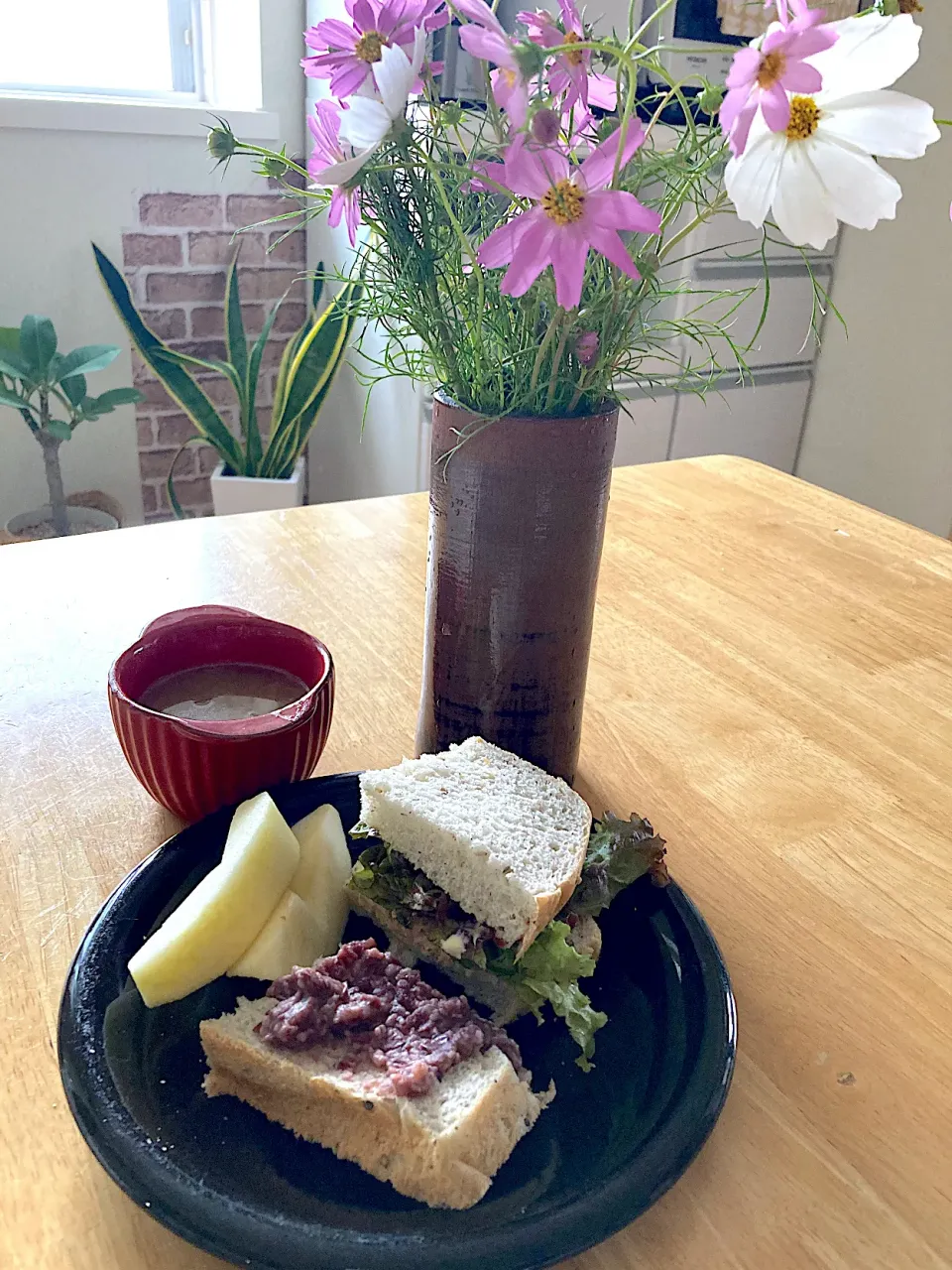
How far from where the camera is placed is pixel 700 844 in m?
0.69

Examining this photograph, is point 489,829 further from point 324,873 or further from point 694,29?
point 694,29

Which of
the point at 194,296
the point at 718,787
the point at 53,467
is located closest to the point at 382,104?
the point at 718,787

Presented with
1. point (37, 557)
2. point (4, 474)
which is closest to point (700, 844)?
point (37, 557)

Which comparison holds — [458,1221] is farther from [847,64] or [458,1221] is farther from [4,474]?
[4,474]

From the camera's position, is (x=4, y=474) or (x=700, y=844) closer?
(x=700, y=844)

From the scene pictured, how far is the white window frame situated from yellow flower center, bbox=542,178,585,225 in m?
1.85

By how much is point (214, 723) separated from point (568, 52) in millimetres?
400

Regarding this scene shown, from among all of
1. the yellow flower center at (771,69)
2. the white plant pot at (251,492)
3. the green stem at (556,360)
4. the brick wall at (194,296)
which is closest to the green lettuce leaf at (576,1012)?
the green stem at (556,360)

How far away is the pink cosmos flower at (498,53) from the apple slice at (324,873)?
15.1 inches

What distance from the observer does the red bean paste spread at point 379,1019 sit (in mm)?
466

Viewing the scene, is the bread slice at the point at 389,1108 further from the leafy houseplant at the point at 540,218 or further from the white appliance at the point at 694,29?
the white appliance at the point at 694,29

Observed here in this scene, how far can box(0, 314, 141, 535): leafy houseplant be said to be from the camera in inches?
71.6

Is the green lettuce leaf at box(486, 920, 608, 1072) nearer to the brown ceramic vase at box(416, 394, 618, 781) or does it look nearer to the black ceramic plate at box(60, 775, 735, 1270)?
the black ceramic plate at box(60, 775, 735, 1270)

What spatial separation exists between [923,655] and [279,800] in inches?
25.1
